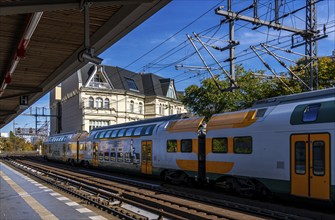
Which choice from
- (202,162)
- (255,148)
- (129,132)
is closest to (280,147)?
(255,148)

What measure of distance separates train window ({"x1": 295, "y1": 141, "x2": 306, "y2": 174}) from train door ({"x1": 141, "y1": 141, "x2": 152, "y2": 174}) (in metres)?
10.1

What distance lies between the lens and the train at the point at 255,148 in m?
10.2

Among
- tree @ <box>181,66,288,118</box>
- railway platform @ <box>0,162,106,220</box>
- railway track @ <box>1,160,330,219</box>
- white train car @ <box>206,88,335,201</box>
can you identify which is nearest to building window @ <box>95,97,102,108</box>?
tree @ <box>181,66,288,118</box>

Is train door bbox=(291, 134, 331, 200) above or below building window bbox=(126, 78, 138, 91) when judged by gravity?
below

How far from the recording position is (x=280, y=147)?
37.2 feet

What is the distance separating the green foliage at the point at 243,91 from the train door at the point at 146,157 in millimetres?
7453

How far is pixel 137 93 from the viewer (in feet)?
206

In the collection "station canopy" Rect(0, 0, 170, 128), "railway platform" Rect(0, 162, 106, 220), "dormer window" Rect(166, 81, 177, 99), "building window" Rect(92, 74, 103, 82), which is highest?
"building window" Rect(92, 74, 103, 82)

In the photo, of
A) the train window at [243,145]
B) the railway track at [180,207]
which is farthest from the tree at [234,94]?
the railway track at [180,207]

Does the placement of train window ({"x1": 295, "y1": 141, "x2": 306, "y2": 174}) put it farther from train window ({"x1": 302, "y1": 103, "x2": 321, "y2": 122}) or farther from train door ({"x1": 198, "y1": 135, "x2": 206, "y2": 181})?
train door ({"x1": 198, "y1": 135, "x2": 206, "y2": 181})

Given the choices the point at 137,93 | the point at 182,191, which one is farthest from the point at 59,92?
the point at 182,191

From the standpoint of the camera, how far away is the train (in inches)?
401

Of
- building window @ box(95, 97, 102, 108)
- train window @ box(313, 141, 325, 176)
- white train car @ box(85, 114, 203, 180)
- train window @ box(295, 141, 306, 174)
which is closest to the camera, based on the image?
train window @ box(313, 141, 325, 176)

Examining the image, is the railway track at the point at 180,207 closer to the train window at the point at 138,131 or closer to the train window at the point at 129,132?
the train window at the point at 138,131
